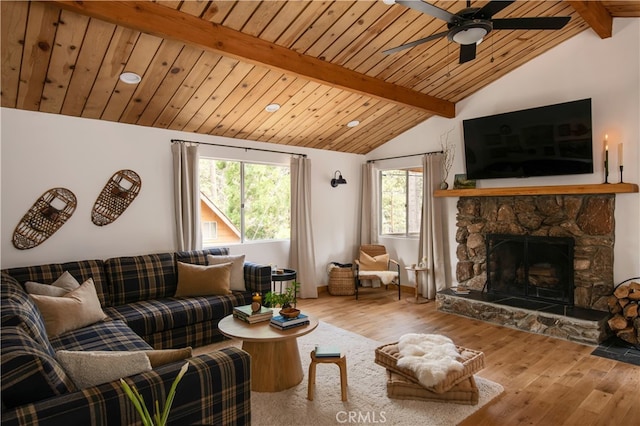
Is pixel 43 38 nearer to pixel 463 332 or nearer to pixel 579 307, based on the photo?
pixel 463 332

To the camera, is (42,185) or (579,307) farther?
(579,307)

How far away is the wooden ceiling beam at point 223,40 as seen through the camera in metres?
2.53

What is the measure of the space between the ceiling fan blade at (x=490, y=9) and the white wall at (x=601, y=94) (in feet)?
8.89

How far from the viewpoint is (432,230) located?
541 centimetres

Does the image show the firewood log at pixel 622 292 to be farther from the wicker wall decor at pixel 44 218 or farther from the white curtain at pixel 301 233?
the wicker wall decor at pixel 44 218

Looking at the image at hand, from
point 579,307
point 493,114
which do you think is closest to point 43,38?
point 493,114

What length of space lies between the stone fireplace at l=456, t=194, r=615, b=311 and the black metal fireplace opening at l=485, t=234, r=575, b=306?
0.22 feet

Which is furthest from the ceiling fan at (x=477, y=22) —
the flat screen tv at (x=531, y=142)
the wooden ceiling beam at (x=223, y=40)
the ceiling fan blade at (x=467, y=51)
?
the flat screen tv at (x=531, y=142)

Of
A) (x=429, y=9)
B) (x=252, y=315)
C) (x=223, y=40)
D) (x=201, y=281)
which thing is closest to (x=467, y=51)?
(x=429, y=9)

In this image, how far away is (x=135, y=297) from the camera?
3.74 m

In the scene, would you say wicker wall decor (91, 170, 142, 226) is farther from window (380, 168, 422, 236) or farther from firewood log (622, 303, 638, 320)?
firewood log (622, 303, 638, 320)

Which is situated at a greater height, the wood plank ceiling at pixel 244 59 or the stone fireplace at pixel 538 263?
the wood plank ceiling at pixel 244 59

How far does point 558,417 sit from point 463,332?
1.61 m

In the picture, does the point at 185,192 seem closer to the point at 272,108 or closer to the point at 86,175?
the point at 86,175
